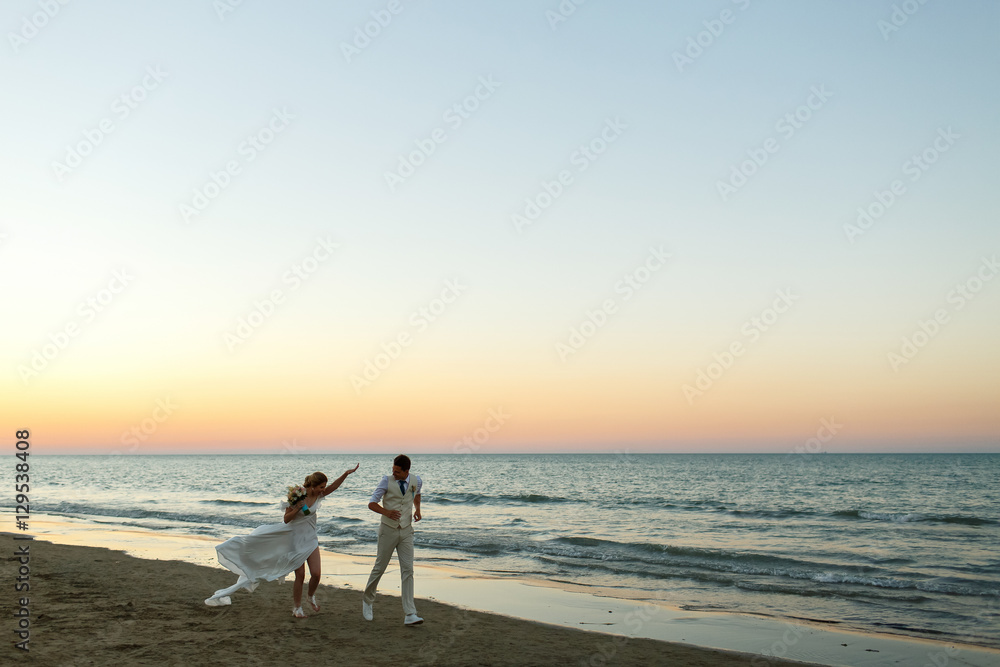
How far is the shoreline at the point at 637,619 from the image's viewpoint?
8.87 m

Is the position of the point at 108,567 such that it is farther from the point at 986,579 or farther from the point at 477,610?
the point at 986,579

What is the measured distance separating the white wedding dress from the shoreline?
1.34 meters

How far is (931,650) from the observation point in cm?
912

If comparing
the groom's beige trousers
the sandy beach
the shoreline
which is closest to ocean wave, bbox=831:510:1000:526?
the shoreline

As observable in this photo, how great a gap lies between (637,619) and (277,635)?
5294 millimetres

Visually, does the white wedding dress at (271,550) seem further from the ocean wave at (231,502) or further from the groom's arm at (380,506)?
the ocean wave at (231,502)

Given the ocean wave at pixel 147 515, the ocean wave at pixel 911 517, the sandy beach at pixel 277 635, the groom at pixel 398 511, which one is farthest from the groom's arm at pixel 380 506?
the ocean wave at pixel 911 517

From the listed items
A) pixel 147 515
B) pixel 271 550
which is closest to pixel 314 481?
pixel 271 550

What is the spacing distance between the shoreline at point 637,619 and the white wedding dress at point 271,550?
4.40 ft

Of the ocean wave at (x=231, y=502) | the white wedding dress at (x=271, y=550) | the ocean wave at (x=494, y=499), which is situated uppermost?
the white wedding dress at (x=271, y=550)

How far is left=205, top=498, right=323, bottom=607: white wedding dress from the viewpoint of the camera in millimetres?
8812

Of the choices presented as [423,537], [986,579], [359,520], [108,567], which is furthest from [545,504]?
[108,567]

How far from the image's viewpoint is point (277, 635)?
8141 mm

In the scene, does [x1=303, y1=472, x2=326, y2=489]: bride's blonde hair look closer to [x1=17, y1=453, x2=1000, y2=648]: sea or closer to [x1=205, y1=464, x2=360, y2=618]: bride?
[x1=205, y1=464, x2=360, y2=618]: bride
